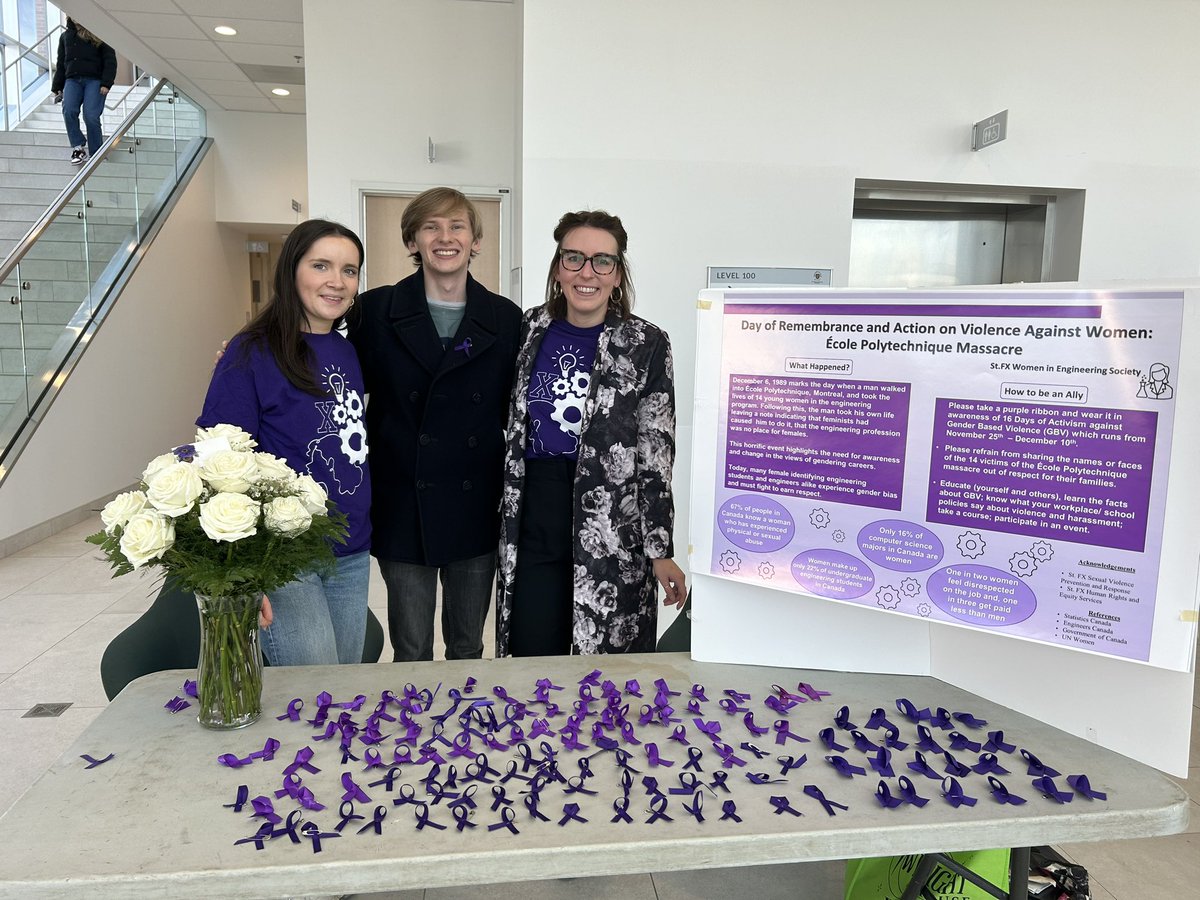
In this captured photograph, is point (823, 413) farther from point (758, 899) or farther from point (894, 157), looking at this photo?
point (894, 157)

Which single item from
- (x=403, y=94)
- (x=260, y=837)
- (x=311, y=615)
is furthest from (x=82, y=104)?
(x=260, y=837)

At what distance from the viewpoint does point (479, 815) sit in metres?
1.20

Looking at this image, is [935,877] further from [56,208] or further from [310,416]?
[56,208]

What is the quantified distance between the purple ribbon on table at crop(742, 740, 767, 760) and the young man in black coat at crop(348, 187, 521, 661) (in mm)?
1078

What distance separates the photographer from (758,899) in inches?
88.2

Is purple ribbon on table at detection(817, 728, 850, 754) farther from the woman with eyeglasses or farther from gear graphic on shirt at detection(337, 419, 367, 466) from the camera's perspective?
gear graphic on shirt at detection(337, 419, 367, 466)

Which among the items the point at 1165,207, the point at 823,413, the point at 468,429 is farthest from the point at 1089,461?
the point at 1165,207

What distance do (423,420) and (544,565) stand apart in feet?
1.65

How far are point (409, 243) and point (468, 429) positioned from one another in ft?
1.77

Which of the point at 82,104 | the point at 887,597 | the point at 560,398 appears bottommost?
the point at 887,597

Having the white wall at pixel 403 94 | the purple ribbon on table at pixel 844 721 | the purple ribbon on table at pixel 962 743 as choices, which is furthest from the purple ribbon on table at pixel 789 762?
the white wall at pixel 403 94

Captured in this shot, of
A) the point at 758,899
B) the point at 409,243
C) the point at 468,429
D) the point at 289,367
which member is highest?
the point at 409,243

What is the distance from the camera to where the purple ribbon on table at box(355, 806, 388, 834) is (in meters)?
1.15

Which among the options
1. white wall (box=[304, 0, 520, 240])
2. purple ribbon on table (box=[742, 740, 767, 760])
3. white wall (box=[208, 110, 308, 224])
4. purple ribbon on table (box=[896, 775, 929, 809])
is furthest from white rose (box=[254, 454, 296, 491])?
white wall (box=[208, 110, 308, 224])
